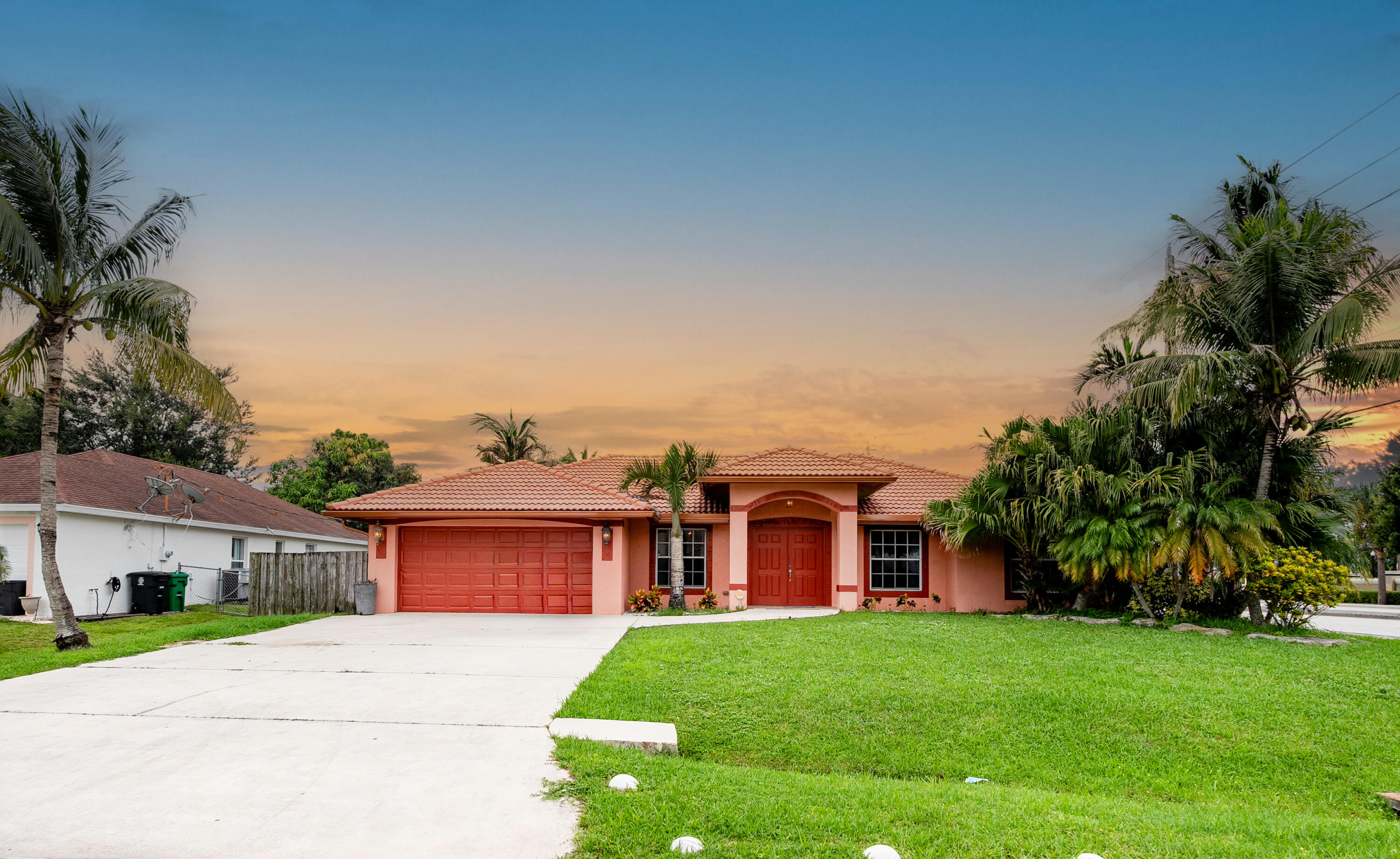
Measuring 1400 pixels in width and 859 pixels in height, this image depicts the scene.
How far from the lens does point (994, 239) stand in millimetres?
18047

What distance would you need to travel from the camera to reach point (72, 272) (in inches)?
477

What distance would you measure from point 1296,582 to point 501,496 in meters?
15.9

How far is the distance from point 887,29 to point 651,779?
14.4m

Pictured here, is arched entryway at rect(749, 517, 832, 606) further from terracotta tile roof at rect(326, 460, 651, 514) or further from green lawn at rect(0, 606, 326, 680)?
green lawn at rect(0, 606, 326, 680)

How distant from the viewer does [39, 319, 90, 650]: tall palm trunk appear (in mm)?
11562

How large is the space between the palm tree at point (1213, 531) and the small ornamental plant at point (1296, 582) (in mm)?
304

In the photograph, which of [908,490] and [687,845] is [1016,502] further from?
[687,845]

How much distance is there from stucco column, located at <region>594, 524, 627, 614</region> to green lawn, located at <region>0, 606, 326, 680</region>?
6.12 meters

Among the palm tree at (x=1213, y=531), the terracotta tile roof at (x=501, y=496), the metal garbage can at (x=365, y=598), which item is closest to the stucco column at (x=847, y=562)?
the terracotta tile roof at (x=501, y=496)

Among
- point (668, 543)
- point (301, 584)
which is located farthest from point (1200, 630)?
point (301, 584)

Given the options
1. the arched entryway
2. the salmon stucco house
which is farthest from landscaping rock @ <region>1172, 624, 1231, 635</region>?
the arched entryway

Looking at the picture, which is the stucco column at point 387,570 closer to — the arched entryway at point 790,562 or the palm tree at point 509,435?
the arched entryway at point 790,562

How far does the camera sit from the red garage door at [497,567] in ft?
59.4

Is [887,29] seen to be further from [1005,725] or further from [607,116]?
[1005,725]
